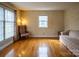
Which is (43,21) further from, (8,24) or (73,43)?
(73,43)

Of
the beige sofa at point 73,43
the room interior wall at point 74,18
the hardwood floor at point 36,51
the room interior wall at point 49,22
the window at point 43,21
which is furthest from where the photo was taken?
the window at point 43,21

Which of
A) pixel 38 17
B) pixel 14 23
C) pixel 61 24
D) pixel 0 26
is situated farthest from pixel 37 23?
pixel 0 26

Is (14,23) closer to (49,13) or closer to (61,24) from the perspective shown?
(49,13)

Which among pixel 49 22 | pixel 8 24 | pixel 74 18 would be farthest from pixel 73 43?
pixel 49 22

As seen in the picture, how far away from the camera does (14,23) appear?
785 cm

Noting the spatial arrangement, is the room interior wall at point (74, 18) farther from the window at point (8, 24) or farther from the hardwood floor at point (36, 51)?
the window at point (8, 24)

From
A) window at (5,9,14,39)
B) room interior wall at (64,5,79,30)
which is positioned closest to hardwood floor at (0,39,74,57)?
window at (5,9,14,39)

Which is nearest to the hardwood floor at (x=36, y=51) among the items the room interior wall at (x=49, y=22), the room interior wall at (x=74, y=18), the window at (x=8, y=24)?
the window at (x=8, y=24)

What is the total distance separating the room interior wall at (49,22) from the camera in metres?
9.95

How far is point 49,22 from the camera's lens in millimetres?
10102

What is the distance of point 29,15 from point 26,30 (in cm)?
118

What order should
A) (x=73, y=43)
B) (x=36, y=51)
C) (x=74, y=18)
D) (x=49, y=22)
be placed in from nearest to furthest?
(x=73, y=43)
(x=36, y=51)
(x=74, y=18)
(x=49, y=22)

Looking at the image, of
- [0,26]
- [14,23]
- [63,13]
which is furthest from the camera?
[63,13]

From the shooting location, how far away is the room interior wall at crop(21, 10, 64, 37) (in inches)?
392
